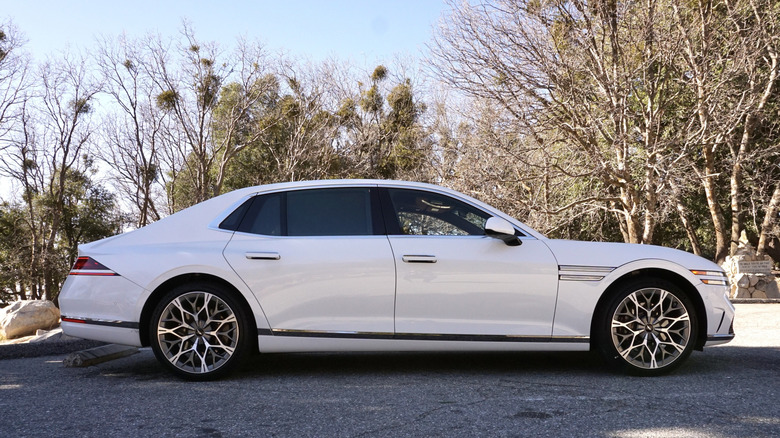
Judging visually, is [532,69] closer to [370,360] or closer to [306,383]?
[370,360]

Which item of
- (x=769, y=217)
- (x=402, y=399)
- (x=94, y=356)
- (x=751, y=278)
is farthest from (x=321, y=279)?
(x=769, y=217)

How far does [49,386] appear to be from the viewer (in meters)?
4.75

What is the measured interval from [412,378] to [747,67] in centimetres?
1381

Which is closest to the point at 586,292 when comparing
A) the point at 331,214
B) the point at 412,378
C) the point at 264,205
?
the point at 412,378

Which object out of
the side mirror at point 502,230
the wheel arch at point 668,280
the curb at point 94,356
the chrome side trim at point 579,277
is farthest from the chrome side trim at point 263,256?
the wheel arch at point 668,280

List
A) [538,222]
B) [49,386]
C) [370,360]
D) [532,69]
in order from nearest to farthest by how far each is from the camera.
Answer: [49,386] < [370,360] < [532,69] < [538,222]

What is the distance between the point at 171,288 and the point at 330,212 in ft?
4.33

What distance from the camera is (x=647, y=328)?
4.88 meters

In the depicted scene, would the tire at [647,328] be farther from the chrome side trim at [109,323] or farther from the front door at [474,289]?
the chrome side trim at [109,323]

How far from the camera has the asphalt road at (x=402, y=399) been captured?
352cm

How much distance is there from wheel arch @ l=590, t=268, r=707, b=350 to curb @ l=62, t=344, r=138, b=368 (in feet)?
13.7

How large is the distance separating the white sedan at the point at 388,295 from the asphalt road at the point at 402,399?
0.93 feet

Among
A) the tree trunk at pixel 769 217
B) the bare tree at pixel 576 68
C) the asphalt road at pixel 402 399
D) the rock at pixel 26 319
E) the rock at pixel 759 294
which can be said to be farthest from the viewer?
the tree trunk at pixel 769 217

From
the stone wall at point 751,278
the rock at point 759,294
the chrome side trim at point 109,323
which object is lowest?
the rock at point 759,294
